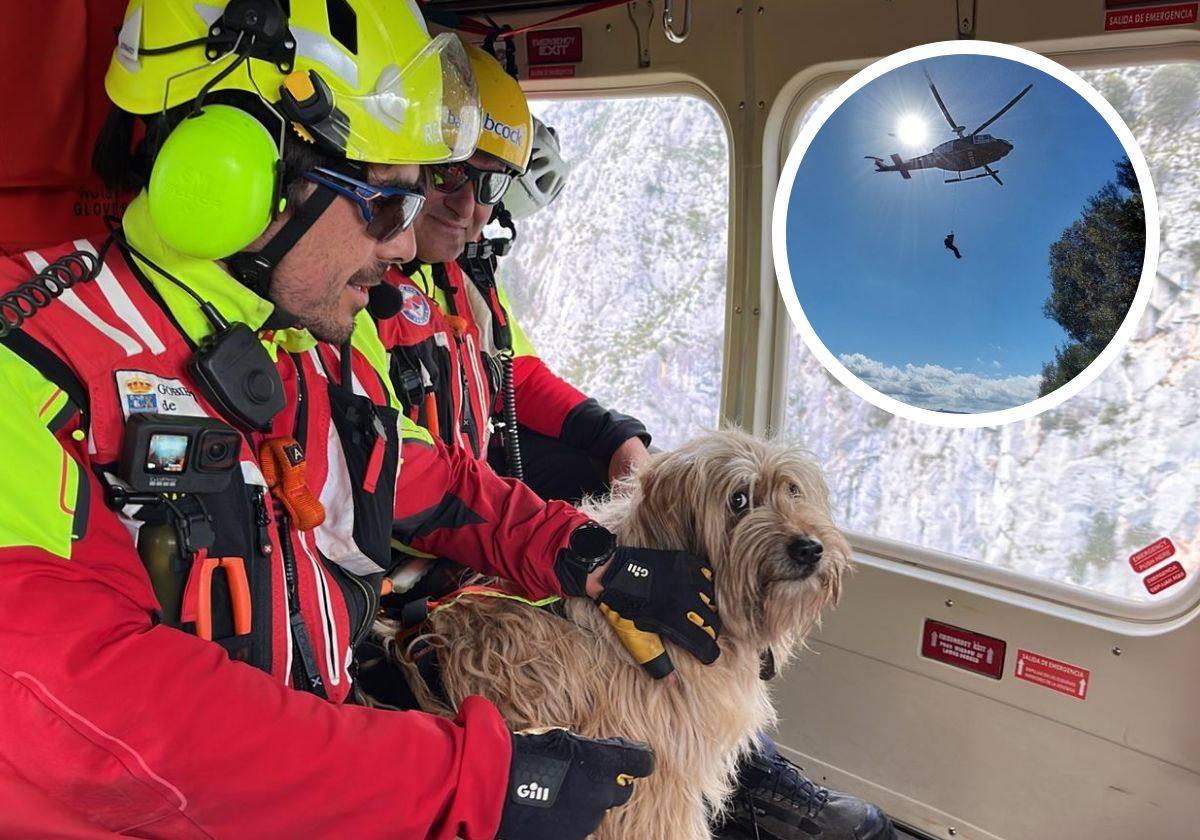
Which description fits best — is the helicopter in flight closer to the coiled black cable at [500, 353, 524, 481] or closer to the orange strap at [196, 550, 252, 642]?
the coiled black cable at [500, 353, 524, 481]

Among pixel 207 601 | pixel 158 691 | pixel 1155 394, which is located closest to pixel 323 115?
pixel 207 601

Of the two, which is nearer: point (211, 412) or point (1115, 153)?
point (211, 412)

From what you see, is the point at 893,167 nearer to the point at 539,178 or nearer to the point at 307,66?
the point at 539,178

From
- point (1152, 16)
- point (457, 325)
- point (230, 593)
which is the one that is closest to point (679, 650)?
point (230, 593)

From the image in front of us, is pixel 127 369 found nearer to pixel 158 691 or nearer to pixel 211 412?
pixel 211 412

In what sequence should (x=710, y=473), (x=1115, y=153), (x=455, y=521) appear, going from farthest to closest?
(x=1115, y=153), (x=455, y=521), (x=710, y=473)

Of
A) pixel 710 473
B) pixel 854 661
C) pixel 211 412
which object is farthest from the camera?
pixel 854 661

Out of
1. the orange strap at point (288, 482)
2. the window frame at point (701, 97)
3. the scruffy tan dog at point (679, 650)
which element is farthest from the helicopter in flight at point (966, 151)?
the orange strap at point (288, 482)
